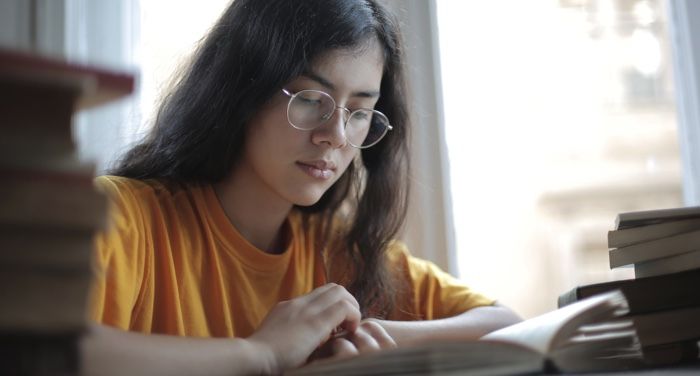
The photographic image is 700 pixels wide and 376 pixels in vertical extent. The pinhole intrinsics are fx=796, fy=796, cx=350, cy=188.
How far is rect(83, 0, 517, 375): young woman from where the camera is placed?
1.11 metres

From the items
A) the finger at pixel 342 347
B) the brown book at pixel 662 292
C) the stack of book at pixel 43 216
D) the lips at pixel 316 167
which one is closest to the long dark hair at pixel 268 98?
the lips at pixel 316 167

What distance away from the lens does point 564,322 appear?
0.77 metres

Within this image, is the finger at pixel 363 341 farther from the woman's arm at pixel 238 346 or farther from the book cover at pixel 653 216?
the book cover at pixel 653 216

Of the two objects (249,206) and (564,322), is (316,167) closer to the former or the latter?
(249,206)

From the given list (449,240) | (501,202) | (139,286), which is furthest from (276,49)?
(501,202)

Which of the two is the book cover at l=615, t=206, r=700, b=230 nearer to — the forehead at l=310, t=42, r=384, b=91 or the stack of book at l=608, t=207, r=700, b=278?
the stack of book at l=608, t=207, r=700, b=278

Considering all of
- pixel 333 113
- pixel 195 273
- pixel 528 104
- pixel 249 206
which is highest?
pixel 528 104

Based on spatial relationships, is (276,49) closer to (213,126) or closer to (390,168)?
(213,126)

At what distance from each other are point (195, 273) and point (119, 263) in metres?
0.19

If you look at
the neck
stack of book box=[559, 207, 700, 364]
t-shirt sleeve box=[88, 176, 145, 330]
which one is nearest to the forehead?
the neck

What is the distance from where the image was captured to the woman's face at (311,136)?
118 centimetres

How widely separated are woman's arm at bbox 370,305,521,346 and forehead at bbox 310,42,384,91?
355mm

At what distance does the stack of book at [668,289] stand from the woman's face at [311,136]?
0.43 metres

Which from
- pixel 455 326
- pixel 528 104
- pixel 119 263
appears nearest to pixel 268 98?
pixel 119 263
